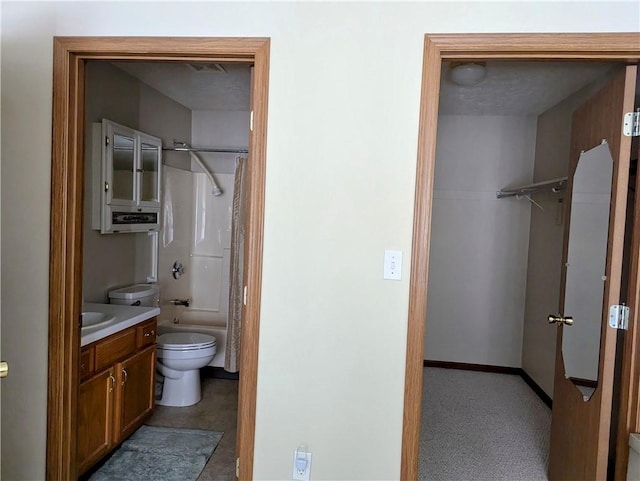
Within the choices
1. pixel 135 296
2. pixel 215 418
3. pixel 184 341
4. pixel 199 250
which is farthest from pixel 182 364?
pixel 199 250

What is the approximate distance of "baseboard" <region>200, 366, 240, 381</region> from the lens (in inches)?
144

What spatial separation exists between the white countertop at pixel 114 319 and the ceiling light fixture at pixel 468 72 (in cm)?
241

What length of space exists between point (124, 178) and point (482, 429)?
302 centimetres

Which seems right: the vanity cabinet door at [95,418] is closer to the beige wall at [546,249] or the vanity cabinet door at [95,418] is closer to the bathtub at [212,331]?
the bathtub at [212,331]

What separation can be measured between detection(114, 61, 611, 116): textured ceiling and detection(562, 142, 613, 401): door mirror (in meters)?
0.75

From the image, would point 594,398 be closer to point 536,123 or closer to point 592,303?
point 592,303

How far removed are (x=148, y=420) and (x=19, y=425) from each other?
109cm

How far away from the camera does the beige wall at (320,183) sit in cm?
165

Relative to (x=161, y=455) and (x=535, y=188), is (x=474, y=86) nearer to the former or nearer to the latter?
(x=535, y=188)

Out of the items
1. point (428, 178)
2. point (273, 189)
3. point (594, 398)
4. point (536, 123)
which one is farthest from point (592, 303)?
point (536, 123)

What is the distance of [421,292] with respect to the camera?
1.66 m

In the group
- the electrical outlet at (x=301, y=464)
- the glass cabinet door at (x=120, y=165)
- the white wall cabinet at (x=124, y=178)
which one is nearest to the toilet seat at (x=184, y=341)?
the white wall cabinet at (x=124, y=178)

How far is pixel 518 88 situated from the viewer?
3.06 m

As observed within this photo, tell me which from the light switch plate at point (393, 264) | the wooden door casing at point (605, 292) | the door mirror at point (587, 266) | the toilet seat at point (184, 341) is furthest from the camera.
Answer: the toilet seat at point (184, 341)
